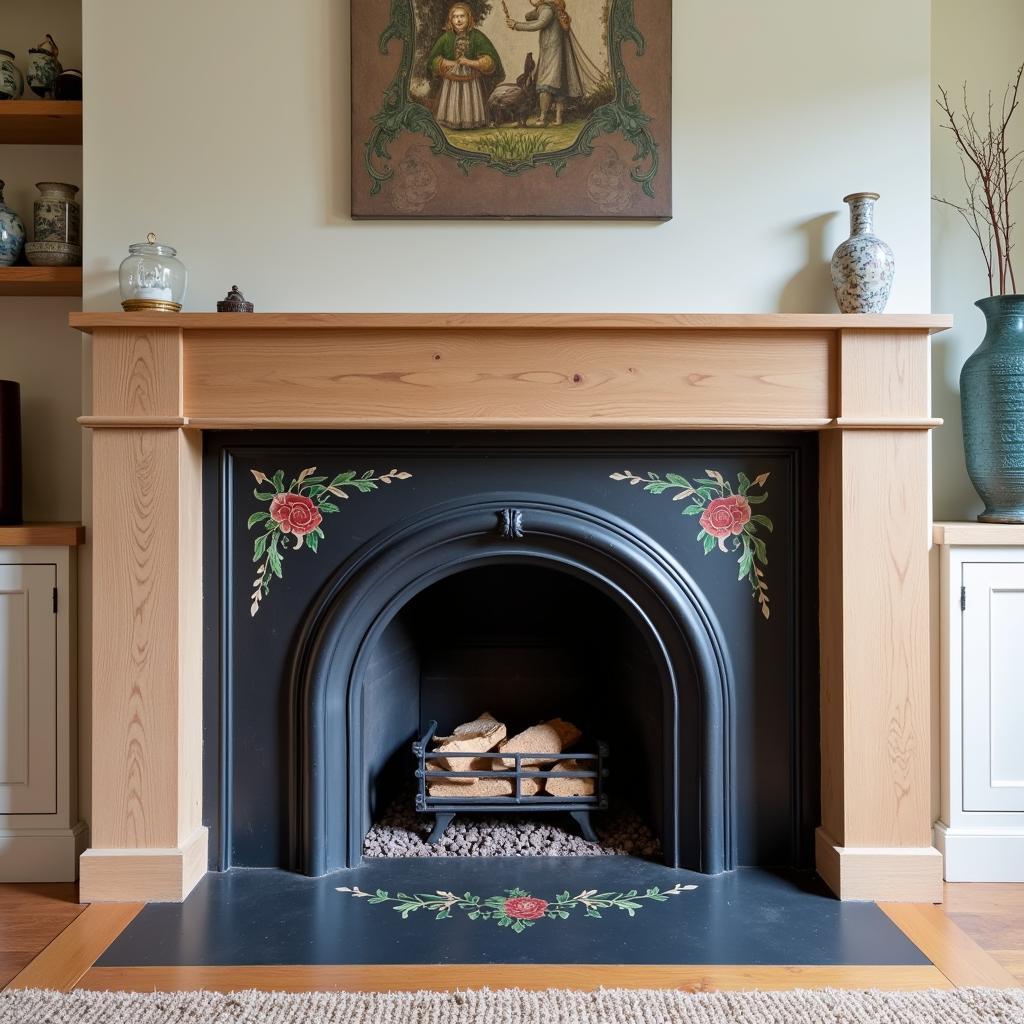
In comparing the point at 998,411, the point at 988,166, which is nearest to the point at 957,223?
the point at 988,166

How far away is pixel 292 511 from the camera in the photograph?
6.57 ft

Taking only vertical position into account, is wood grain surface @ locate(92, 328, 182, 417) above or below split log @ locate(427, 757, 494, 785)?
above

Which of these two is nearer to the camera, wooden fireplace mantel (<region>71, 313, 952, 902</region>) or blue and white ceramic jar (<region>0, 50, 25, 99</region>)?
wooden fireplace mantel (<region>71, 313, 952, 902</region>)

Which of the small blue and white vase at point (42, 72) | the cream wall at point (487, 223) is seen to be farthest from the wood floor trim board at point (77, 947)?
the small blue and white vase at point (42, 72)

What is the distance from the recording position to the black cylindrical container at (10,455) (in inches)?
81.4

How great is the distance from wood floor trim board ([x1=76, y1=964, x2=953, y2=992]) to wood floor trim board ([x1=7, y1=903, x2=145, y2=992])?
0.04 m

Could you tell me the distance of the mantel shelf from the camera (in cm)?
184

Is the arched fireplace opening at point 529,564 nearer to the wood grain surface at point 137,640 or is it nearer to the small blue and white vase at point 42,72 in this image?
the wood grain surface at point 137,640

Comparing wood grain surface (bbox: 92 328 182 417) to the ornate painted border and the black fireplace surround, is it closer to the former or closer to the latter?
the black fireplace surround

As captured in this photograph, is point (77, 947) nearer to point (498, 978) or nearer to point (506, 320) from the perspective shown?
point (498, 978)

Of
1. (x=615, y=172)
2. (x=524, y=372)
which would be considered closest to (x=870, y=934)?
(x=524, y=372)

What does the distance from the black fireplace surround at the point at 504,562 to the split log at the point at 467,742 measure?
0.87 ft

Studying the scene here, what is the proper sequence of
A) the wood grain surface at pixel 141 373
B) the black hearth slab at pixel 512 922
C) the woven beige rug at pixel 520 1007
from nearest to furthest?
1. the woven beige rug at pixel 520 1007
2. the black hearth slab at pixel 512 922
3. the wood grain surface at pixel 141 373

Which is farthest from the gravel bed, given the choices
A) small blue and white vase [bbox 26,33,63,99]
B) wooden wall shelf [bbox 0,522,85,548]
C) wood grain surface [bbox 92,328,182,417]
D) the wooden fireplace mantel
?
small blue and white vase [bbox 26,33,63,99]
